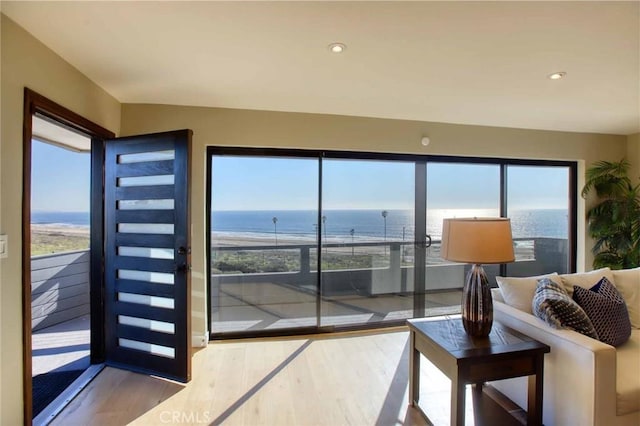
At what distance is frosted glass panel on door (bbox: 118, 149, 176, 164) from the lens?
254 cm

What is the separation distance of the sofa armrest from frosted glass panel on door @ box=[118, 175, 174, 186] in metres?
2.81

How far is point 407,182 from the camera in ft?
12.2

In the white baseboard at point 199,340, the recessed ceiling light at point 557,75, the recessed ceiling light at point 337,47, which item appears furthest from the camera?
the white baseboard at point 199,340

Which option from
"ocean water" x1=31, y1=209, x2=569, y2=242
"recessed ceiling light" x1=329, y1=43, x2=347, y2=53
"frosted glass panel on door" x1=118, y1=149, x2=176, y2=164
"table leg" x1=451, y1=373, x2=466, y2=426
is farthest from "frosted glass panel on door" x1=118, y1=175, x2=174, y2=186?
"table leg" x1=451, y1=373, x2=466, y2=426

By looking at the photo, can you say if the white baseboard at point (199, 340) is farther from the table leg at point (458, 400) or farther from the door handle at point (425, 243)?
the door handle at point (425, 243)

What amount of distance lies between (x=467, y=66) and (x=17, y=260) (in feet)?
10.3

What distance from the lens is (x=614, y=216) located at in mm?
3875

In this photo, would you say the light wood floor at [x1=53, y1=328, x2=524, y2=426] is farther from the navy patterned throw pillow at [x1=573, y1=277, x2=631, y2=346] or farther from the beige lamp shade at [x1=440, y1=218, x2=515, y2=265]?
the beige lamp shade at [x1=440, y1=218, x2=515, y2=265]

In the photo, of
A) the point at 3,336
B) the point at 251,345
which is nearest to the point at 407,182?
the point at 251,345

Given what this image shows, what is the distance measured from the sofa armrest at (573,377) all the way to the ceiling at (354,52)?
178 cm

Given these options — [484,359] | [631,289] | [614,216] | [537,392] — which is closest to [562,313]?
[537,392]

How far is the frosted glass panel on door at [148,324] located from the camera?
2.55m

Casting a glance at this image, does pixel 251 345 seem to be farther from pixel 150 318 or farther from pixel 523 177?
pixel 523 177

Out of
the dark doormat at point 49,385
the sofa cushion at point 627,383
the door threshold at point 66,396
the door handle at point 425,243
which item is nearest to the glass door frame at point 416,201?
the door handle at point 425,243
